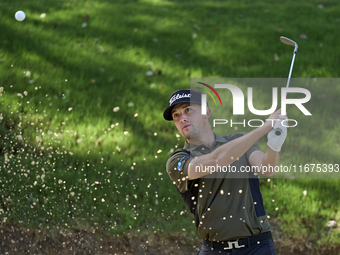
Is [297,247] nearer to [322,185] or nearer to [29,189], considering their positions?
[322,185]

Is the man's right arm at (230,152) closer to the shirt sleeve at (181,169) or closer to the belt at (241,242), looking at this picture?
the shirt sleeve at (181,169)

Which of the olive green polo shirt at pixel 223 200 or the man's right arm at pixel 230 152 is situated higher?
the man's right arm at pixel 230 152

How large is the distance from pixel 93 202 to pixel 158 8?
13.2ft

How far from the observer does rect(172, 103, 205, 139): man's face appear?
293 cm

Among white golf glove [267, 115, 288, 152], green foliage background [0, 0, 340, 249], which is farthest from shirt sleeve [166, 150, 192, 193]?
green foliage background [0, 0, 340, 249]

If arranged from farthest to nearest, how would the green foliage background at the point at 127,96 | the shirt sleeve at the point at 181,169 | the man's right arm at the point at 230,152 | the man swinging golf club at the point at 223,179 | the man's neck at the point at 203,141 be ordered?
the green foliage background at the point at 127,96 < the man's neck at the point at 203,141 < the shirt sleeve at the point at 181,169 < the man swinging golf club at the point at 223,179 < the man's right arm at the point at 230,152

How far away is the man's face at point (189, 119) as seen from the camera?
2.93 meters

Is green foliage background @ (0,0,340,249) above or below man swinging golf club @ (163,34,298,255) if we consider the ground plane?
above

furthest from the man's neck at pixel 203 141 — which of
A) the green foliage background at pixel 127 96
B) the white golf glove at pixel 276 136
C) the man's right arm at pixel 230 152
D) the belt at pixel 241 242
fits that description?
the green foliage background at pixel 127 96

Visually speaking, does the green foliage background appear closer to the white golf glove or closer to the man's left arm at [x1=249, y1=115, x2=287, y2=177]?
the man's left arm at [x1=249, y1=115, x2=287, y2=177]

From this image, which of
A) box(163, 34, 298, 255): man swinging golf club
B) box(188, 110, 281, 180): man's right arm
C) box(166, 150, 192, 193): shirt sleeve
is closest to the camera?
box(188, 110, 281, 180): man's right arm

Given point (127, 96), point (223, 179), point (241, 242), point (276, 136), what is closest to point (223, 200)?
point (223, 179)

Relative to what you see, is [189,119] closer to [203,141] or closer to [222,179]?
[203,141]

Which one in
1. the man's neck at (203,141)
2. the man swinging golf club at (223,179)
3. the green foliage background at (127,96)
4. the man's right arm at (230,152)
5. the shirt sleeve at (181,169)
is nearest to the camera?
the man's right arm at (230,152)
